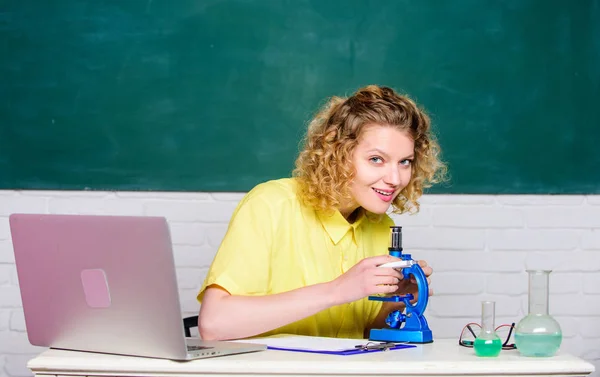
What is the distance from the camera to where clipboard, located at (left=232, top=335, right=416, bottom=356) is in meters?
1.61

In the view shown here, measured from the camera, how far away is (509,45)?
10.2 ft

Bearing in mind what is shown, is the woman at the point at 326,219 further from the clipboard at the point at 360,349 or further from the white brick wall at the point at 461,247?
the white brick wall at the point at 461,247

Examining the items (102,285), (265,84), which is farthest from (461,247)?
(102,285)

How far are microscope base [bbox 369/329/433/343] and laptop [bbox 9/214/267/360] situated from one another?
351mm

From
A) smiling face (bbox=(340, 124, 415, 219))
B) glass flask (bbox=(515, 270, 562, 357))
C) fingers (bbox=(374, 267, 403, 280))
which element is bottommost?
glass flask (bbox=(515, 270, 562, 357))

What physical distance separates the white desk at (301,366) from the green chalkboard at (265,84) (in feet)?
5.05

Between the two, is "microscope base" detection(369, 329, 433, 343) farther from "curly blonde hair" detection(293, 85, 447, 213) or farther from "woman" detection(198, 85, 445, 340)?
"curly blonde hair" detection(293, 85, 447, 213)

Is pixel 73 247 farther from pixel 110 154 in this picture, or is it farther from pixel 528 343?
pixel 110 154

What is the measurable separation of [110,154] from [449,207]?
130 centimetres

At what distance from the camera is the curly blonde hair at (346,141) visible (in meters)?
2.12

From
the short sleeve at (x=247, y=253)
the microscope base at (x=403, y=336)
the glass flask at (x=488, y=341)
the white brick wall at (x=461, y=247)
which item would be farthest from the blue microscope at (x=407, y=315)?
the white brick wall at (x=461, y=247)

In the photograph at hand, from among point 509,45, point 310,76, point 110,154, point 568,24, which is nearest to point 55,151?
point 110,154

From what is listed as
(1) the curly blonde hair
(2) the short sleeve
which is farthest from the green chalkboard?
(2) the short sleeve

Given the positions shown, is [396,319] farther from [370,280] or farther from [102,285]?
[102,285]
